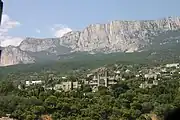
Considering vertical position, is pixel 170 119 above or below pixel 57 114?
above

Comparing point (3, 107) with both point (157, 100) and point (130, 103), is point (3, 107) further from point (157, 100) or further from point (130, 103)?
point (157, 100)

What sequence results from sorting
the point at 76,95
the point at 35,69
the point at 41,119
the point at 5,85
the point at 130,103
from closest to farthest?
the point at 41,119 < the point at 130,103 < the point at 76,95 < the point at 5,85 < the point at 35,69

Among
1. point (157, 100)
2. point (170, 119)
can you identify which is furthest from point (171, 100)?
point (170, 119)

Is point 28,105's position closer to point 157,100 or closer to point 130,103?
point 130,103

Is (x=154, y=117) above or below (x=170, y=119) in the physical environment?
below

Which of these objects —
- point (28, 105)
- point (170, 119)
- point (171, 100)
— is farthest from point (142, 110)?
point (170, 119)

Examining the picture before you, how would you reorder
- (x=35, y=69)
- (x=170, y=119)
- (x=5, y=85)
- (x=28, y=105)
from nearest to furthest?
1. (x=170, y=119)
2. (x=28, y=105)
3. (x=5, y=85)
4. (x=35, y=69)

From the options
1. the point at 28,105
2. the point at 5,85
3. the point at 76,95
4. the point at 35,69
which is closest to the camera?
the point at 28,105

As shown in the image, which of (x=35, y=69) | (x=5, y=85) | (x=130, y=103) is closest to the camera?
(x=130, y=103)

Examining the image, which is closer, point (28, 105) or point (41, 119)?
point (41, 119)
